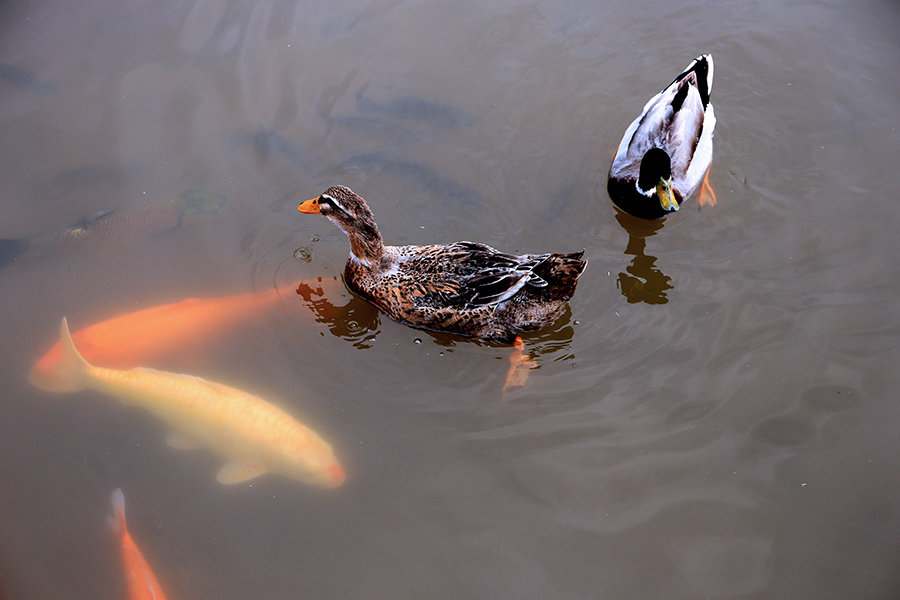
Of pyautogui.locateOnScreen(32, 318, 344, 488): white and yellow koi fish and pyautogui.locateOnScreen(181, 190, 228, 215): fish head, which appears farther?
pyautogui.locateOnScreen(181, 190, 228, 215): fish head

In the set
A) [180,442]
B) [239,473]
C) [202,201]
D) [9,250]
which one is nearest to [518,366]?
[239,473]

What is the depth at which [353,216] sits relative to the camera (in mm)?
5434

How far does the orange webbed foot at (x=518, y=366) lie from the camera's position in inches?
201

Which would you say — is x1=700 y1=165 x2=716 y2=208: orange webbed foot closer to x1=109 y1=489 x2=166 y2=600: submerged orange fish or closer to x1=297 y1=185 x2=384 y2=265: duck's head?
→ x1=297 y1=185 x2=384 y2=265: duck's head

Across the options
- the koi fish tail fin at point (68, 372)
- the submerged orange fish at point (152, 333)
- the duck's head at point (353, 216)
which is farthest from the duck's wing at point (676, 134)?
the koi fish tail fin at point (68, 372)

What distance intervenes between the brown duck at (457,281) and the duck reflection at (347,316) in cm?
15

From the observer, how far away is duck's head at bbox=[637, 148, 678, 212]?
608cm

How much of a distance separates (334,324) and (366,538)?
1.81 meters

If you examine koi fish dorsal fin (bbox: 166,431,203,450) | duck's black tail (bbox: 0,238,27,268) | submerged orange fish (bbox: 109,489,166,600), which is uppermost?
Answer: duck's black tail (bbox: 0,238,27,268)

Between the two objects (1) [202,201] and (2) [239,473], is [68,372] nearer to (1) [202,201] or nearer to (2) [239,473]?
(2) [239,473]

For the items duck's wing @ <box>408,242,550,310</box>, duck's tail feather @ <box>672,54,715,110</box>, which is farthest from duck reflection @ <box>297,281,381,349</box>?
duck's tail feather @ <box>672,54,715,110</box>

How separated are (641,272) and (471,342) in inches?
63.3

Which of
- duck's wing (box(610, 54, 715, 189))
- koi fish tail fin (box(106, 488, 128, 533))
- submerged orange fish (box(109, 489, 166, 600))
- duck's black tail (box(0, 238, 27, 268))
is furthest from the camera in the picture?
duck's wing (box(610, 54, 715, 189))

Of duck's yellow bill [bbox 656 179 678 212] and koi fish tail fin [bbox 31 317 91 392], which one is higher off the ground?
duck's yellow bill [bbox 656 179 678 212]
